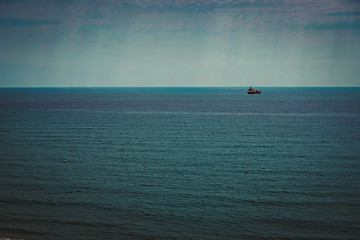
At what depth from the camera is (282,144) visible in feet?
164

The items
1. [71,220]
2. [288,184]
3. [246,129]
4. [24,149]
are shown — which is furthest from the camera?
[246,129]

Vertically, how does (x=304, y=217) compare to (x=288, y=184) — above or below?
below

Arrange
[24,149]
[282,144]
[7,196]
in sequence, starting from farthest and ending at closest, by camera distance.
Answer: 1. [282,144]
2. [24,149]
3. [7,196]

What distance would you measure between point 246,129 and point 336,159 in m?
28.3

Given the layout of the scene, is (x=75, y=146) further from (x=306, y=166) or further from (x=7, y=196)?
(x=306, y=166)

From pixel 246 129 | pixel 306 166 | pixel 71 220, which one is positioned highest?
pixel 246 129

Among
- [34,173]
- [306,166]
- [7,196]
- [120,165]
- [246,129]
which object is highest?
[246,129]

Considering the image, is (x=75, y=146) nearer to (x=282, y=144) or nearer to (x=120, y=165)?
(x=120, y=165)

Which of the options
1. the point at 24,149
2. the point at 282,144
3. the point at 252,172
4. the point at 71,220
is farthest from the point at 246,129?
the point at 71,220

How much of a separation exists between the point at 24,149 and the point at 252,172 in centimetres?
3240

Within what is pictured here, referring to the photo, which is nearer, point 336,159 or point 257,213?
point 257,213

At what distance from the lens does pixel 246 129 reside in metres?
67.1

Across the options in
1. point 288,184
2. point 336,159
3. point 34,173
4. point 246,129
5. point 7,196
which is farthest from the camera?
point 246,129

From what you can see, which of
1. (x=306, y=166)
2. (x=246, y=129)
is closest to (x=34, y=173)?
(x=306, y=166)
